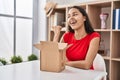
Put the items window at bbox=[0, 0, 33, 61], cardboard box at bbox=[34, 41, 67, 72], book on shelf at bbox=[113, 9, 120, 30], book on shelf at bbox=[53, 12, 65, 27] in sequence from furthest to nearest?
book on shelf at bbox=[53, 12, 65, 27], window at bbox=[0, 0, 33, 61], book on shelf at bbox=[113, 9, 120, 30], cardboard box at bbox=[34, 41, 67, 72]

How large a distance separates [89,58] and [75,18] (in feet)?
1.34

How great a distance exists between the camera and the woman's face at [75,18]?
175 cm

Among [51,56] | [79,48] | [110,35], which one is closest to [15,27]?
[110,35]

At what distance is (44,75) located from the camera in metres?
1.11

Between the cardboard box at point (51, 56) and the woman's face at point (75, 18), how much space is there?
56cm

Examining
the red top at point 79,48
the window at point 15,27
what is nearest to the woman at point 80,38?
A: the red top at point 79,48

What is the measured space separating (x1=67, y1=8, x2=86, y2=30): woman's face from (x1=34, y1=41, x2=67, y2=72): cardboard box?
1.83ft

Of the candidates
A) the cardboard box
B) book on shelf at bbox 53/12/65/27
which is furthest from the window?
the cardboard box

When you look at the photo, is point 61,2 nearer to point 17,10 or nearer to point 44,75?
point 17,10

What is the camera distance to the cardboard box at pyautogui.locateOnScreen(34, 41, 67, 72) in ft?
3.96

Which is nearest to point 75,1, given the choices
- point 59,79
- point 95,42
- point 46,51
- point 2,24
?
point 2,24

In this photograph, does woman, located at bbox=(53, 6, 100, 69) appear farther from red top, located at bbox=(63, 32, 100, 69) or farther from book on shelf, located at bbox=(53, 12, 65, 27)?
book on shelf, located at bbox=(53, 12, 65, 27)

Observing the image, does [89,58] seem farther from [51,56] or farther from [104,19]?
[104,19]

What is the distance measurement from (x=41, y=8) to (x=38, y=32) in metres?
0.48
